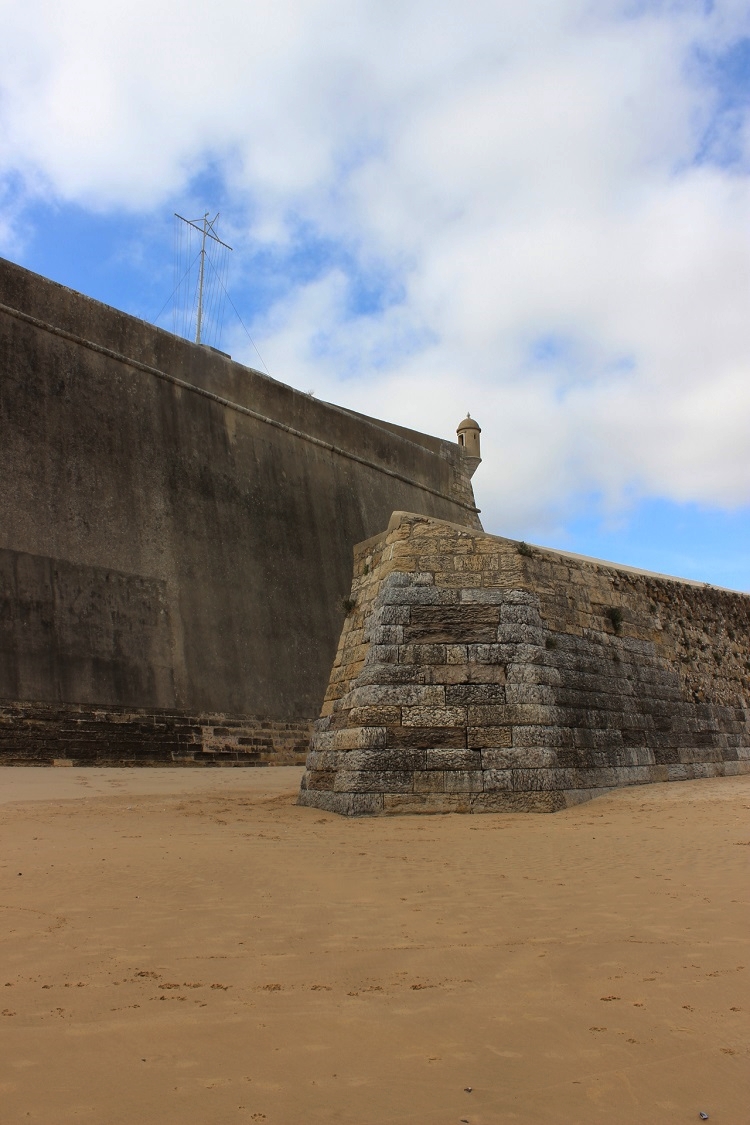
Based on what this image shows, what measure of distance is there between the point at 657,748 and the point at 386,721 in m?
3.51

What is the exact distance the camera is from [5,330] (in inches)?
539

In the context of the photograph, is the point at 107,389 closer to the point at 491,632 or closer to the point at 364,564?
the point at 364,564

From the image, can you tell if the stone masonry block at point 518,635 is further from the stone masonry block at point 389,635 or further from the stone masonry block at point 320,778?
the stone masonry block at point 320,778

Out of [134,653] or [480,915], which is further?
[134,653]

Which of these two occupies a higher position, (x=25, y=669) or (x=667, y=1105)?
(x=25, y=669)

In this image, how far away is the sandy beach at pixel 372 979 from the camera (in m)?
2.30

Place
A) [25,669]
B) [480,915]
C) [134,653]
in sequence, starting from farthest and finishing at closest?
[134,653], [25,669], [480,915]

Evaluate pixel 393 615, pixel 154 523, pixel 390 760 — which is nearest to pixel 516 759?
pixel 390 760

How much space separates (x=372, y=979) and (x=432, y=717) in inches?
179

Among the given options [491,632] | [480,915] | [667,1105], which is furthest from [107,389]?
[667,1105]

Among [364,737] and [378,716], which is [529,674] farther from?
[364,737]

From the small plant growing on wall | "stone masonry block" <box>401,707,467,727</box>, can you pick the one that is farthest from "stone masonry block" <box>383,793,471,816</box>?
the small plant growing on wall

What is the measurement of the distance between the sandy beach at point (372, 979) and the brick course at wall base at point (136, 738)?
246 inches

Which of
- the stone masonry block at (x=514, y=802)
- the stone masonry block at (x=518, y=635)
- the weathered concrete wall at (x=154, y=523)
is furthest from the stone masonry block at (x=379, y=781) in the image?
the weathered concrete wall at (x=154, y=523)
